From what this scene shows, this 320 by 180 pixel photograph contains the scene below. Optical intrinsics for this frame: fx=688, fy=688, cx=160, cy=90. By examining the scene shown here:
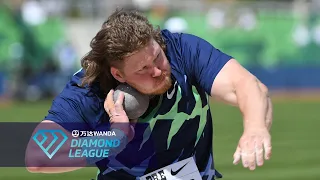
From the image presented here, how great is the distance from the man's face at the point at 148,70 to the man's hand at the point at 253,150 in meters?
0.87

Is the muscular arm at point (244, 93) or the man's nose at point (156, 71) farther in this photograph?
the man's nose at point (156, 71)

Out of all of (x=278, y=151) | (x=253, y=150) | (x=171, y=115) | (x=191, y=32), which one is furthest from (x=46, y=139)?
(x=191, y=32)

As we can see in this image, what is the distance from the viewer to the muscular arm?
392 centimetres

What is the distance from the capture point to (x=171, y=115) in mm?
4750

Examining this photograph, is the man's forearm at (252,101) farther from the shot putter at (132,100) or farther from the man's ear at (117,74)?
the man's ear at (117,74)

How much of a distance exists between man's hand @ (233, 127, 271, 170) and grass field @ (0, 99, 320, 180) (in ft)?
19.2

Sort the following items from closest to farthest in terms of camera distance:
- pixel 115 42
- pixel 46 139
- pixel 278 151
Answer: pixel 115 42 → pixel 46 139 → pixel 278 151

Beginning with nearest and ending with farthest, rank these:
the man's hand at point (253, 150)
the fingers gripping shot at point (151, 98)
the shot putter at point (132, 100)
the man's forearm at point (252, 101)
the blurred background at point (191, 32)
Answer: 1. the man's hand at point (253, 150)
2. the man's forearm at point (252, 101)
3. the fingers gripping shot at point (151, 98)
4. the shot putter at point (132, 100)
5. the blurred background at point (191, 32)

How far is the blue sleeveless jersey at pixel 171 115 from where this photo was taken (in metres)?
4.47

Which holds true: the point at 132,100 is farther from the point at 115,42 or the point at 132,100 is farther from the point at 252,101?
the point at 252,101

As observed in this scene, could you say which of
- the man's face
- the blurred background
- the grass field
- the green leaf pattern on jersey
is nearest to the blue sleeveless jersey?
the green leaf pattern on jersey

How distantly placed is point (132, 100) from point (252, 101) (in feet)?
2.82

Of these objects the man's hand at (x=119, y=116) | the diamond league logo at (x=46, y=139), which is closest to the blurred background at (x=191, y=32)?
the diamond league logo at (x=46, y=139)

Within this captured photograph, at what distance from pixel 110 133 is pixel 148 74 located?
456mm
